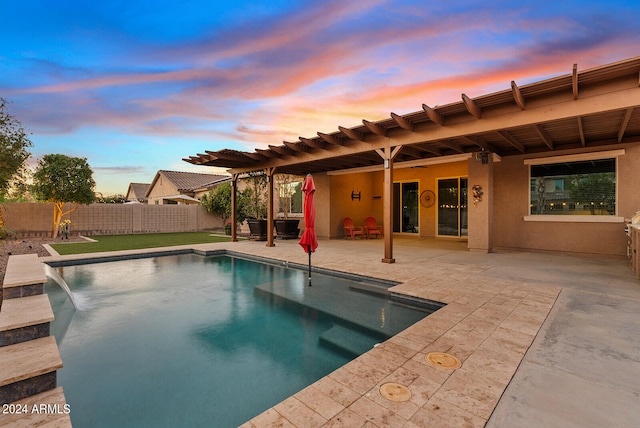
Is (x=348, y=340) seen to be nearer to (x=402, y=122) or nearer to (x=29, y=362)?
(x=29, y=362)

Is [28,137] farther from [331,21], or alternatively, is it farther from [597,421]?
[597,421]

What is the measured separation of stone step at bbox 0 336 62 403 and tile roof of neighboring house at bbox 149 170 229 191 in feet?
68.3

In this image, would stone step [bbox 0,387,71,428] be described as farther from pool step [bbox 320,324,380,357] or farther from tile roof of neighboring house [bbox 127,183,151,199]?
tile roof of neighboring house [bbox 127,183,151,199]

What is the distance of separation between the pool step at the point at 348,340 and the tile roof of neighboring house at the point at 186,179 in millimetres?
20513

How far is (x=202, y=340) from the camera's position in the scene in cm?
366

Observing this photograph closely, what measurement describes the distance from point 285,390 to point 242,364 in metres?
0.70

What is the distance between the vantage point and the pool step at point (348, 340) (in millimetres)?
3377

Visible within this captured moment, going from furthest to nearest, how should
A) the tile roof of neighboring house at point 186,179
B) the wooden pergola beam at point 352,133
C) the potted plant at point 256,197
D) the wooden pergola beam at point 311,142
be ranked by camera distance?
the tile roof of neighboring house at point 186,179 → the potted plant at point 256,197 → the wooden pergola beam at point 311,142 → the wooden pergola beam at point 352,133

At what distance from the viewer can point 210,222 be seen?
60.3ft

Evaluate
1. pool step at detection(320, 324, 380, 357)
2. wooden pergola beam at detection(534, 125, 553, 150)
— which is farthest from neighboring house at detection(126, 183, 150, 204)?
wooden pergola beam at detection(534, 125, 553, 150)

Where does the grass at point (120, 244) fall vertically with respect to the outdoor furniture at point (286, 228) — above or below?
below

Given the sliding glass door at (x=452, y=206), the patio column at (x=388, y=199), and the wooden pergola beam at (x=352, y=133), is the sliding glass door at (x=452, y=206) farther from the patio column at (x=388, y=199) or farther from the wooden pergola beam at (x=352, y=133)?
the wooden pergola beam at (x=352, y=133)

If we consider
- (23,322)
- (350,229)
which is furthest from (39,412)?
(350,229)

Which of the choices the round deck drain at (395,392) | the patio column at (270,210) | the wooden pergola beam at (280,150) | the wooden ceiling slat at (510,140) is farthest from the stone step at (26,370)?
the patio column at (270,210)
